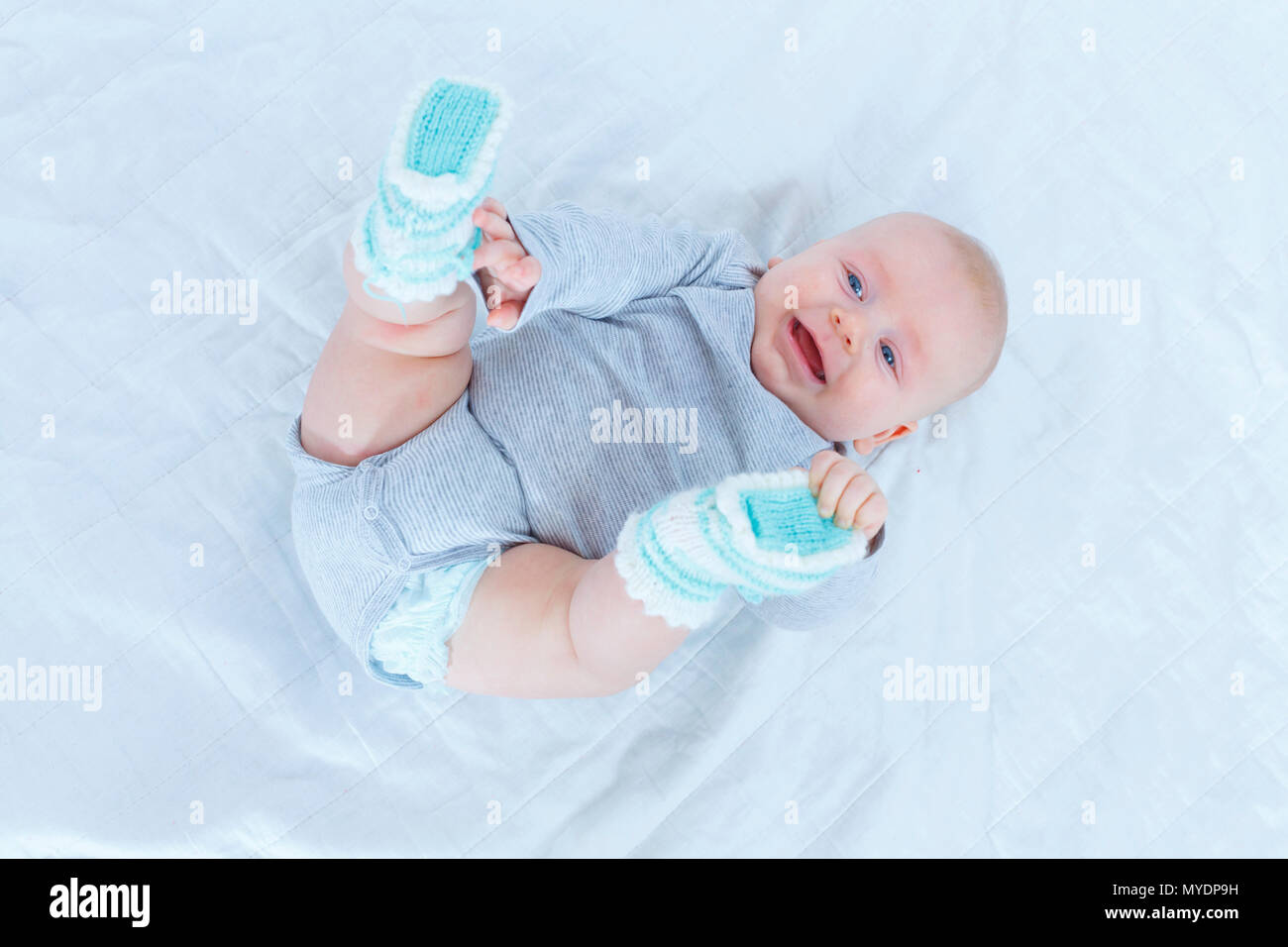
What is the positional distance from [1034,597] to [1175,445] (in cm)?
30

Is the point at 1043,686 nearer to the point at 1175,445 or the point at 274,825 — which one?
the point at 1175,445

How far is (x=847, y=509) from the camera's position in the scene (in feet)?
3.69

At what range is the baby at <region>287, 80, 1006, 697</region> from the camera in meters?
1.13

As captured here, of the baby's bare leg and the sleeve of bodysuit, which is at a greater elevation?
the sleeve of bodysuit

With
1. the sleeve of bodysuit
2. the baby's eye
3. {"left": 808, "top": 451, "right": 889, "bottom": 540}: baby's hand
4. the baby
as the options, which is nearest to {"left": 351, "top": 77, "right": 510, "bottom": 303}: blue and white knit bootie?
the baby

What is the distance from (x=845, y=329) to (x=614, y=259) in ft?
0.96

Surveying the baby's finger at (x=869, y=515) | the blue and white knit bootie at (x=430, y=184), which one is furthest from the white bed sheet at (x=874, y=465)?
the blue and white knit bootie at (x=430, y=184)

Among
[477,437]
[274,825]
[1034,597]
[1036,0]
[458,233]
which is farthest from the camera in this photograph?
[1036,0]

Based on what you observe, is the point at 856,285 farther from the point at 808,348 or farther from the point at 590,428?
the point at 590,428

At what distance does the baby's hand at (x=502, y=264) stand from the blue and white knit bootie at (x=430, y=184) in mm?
71

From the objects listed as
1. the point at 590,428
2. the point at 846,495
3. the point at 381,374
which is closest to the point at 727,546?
the point at 846,495

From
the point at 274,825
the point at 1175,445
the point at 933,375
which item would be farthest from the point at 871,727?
the point at 274,825

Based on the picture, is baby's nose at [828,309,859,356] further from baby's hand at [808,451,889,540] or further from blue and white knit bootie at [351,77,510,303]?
blue and white knit bootie at [351,77,510,303]

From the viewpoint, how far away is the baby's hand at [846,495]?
3.69 feet
